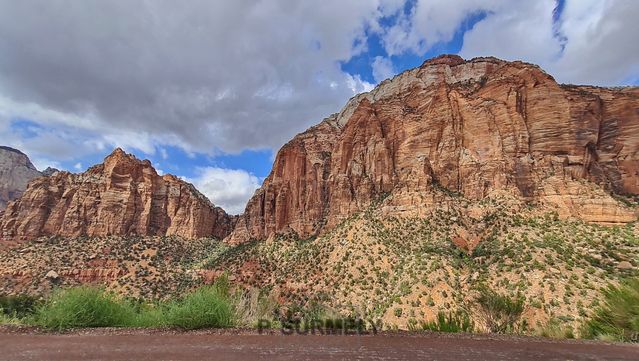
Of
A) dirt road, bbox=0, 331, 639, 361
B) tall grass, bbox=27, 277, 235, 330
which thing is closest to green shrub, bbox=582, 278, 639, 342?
dirt road, bbox=0, 331, 639, 361

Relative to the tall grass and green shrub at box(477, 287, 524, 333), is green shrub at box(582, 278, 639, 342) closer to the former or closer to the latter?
green shrub at box(477, 287, 524, 333)

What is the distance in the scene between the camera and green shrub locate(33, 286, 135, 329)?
10.6 meters

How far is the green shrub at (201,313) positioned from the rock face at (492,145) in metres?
43.8

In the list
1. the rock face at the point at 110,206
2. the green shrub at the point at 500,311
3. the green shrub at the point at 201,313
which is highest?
the rock face at the point at 110,206

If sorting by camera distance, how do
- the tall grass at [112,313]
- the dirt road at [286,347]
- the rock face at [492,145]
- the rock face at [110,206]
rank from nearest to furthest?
the dirt road at [286,347] < the tall grass at [112,313] < the rock face at [492,145] < the rock face at [110,206]

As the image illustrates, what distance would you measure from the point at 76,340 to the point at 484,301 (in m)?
17.6

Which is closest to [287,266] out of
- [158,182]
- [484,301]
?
[484,301]

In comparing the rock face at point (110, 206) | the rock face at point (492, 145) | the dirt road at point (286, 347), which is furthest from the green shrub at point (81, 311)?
the rock face at point (110, 206)

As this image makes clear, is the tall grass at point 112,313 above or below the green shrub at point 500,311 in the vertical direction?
above

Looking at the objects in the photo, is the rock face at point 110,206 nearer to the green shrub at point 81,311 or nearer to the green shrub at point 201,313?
the green shrub at point 81,311

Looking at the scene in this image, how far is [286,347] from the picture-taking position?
27.1ft

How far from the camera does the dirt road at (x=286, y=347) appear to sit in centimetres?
754

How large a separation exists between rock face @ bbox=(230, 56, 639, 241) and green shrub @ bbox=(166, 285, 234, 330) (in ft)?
144

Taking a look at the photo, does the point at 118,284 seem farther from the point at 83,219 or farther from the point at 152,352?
the point at 152,352
